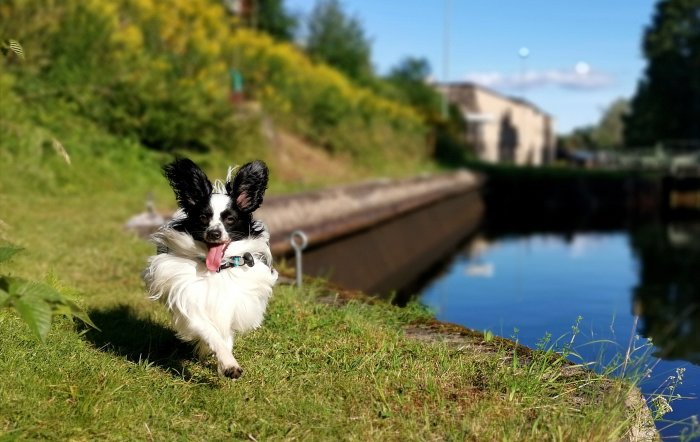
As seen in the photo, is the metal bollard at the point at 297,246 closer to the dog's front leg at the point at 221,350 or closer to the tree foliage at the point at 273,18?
the dog's front leg at the point at 221,350

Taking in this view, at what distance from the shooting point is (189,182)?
15.0 ft

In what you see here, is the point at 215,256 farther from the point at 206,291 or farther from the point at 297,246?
the point at 297,246

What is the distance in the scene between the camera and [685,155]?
125 ft

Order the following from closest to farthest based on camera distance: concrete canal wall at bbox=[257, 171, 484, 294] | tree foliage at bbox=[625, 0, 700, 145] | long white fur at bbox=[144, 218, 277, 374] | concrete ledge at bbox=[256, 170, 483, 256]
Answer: long white fur at bbox=[144, 218, 277, 374] < concrete ledge at bbox=[256, 170, 483, 256] < concrete canal wall at bbox=[257, 171, 484, 294] < tree foliage at bbox=[625, 0, 700, 145]

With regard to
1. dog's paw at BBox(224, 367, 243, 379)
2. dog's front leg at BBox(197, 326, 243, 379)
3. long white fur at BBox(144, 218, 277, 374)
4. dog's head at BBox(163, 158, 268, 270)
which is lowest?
dog's paw at BBox(224, 367, 243, 379)

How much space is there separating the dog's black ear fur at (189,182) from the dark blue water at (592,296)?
7.39 ft

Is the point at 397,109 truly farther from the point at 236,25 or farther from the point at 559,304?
the point at 559,304

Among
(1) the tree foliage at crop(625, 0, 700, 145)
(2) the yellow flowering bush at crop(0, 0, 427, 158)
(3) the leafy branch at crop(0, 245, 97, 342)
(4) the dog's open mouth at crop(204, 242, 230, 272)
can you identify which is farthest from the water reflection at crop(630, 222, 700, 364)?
(1) the tree foliage at crop(625, 0, 700, 145)

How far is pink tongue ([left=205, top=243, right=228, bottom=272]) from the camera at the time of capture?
14.8ft

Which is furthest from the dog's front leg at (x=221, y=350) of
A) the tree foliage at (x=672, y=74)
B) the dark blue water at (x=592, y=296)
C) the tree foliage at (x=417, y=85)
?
the tree foliage at (x=672, y=74)

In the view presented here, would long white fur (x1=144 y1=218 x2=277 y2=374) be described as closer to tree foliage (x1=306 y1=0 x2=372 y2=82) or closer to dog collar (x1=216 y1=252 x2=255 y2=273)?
dog collar (x1=216 y1=252 x2=255 y2=273)

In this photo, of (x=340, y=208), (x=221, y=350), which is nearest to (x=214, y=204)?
(x=221, y=350)

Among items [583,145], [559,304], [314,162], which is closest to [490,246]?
[314,162]

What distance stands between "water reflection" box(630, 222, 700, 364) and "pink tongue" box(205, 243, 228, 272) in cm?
564
